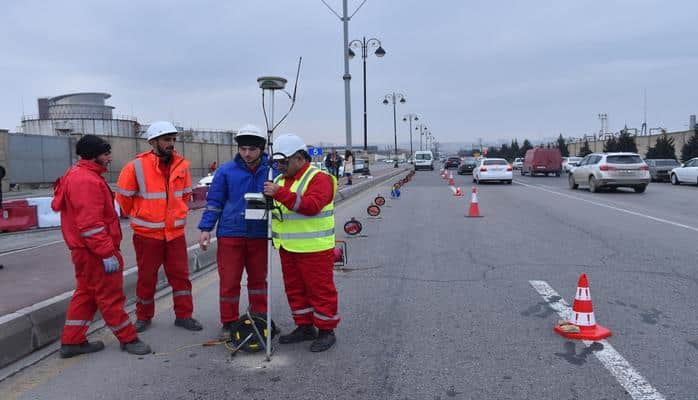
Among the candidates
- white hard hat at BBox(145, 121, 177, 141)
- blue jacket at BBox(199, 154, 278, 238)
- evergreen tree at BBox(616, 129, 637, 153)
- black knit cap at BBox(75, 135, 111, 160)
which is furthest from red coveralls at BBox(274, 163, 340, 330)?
evergreen tree at BBox(616, 129, 637, 153)

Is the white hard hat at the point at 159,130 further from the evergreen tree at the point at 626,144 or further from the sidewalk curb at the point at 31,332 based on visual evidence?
the evergreen tree at the point at 626,144

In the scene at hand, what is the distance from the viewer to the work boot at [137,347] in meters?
4.69

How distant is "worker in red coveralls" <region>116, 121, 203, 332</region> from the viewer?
5070mm

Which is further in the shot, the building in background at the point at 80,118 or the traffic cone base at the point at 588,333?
the building in background at the point at 80,118

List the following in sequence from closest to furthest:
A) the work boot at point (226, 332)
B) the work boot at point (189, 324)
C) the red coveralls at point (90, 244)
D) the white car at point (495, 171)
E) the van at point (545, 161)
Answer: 1. the red coveralls at point (90, 244)
2. the work boot at point (226, 332)
3. the work boot at point (189, 324)
4. the white car at point (495, 171)
5. the van at point (545, 161)

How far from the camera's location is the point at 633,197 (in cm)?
1983

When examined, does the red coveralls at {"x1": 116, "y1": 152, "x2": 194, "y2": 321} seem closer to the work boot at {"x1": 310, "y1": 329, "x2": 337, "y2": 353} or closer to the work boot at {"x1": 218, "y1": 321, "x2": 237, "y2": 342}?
the work boot at {"x1": 218, "y1": 321, "x2": 237, "y2": 342}

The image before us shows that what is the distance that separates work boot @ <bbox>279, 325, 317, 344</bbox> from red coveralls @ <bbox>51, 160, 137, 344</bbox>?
1.26m

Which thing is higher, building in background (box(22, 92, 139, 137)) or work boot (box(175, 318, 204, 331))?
building in background (box(22, 92, 139, 137))

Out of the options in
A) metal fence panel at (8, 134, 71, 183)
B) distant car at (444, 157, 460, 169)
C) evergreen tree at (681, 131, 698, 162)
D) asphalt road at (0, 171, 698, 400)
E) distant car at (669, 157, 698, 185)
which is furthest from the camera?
distant car at (444, 157, 460, 169)

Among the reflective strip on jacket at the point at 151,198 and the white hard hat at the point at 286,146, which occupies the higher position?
the white hard hat at the point at 286,146

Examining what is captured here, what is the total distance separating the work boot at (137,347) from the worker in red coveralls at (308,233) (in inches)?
51.3

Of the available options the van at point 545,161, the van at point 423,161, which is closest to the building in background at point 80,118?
the van at point 423,161

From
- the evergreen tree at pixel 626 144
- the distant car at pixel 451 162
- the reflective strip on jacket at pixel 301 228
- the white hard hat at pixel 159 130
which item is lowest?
the reflective strip on jacket at pixel 301 228
